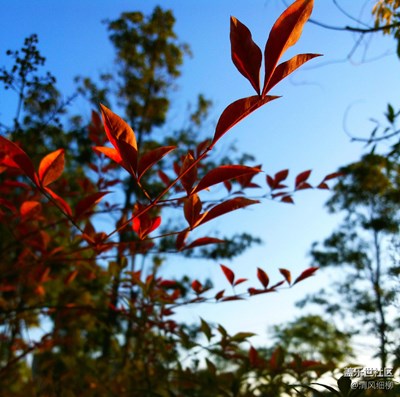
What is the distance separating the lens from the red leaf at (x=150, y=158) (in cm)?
45

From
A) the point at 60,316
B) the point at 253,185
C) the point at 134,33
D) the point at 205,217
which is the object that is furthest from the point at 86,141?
the point at 205,217

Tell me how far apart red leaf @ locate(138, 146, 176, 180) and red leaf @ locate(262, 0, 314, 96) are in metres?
0.16

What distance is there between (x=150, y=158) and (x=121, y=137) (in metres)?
0.05

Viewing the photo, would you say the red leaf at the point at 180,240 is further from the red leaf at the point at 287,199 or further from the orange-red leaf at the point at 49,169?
the red leaf at the point at 287,199

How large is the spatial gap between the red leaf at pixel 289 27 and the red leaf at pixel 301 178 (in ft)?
2.61

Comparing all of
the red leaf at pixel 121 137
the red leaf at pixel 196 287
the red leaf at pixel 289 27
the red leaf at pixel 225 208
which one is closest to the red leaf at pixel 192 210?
the red leaf at pixel 225 208

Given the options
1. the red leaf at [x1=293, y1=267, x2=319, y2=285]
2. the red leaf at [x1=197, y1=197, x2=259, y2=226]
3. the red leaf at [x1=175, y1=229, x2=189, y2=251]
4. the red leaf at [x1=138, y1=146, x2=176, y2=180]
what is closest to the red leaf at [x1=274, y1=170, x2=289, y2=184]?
the red leaf at [x1=293, y1=267, x2=319, y2=285]

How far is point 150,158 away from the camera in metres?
0.47

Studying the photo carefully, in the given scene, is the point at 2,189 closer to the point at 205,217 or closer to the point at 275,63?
the point at 205,217

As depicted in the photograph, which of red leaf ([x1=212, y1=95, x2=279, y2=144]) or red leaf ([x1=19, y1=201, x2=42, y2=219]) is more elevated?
red leaf ([x1=19, y1=201, x2=42, y2=219])

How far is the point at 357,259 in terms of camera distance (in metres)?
7.14

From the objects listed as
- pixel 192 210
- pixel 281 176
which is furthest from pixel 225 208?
pixel 281 176

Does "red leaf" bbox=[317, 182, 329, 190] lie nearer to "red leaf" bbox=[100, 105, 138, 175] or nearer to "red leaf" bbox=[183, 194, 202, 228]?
"red leaf" bbox=[183, 194, 202, 228]

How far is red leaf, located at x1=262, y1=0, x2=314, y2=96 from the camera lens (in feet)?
1.21
